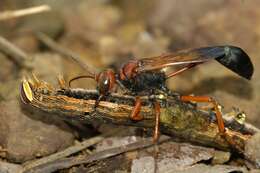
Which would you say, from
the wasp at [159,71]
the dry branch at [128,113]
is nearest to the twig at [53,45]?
the wasp at [159,71]

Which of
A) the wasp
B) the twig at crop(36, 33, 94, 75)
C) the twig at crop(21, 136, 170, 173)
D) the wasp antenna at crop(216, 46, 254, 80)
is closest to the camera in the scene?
the twig at crop(21, 136, 170, 173)

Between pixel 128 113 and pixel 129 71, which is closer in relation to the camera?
pixel 128 113

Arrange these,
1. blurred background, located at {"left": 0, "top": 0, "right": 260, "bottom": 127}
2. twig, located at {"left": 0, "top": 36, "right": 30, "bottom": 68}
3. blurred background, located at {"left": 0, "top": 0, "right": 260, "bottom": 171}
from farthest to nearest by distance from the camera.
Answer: blurred background, located at {"left": 0, "top": 0, "right": 260, "bottom": 127} → twig, located at {"left": 0, "top": 36, "right": 30, "bottom": 68} → blurred background, located at {"left": 0, "top": 0, "right": 260, "bottom": 171}

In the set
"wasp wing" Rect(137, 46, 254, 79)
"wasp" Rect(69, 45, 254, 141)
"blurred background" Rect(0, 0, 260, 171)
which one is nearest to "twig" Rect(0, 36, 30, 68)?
"blurred background" Rect(0, 0, 260, 171)

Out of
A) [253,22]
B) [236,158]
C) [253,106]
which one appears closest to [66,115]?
[236,158]

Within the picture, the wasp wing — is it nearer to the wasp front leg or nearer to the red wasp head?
the red wasp head

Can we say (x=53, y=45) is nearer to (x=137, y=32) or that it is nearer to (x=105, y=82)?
(x=137, y=32)

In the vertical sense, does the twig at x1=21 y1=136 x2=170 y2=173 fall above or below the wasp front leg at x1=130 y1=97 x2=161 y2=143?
Answer: below

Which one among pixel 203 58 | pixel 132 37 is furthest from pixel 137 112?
pixel 132 37
